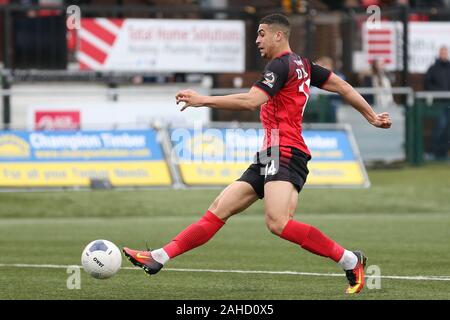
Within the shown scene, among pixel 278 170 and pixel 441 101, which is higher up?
pixel 278 170

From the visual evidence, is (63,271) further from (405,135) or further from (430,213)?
(405,135)

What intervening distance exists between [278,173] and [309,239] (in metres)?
0.63

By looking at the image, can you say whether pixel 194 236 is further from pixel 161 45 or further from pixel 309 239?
pixel 161 45

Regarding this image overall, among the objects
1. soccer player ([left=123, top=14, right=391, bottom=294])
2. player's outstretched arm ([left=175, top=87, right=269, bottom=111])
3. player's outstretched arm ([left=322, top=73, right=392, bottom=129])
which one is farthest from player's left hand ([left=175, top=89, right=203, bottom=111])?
player's outstretched arm ([left=322, top=73, right=392, bottom=129])

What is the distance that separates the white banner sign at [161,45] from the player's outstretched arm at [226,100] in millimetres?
15695

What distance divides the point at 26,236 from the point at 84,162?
5.25m

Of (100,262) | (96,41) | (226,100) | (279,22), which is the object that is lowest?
(100,262)

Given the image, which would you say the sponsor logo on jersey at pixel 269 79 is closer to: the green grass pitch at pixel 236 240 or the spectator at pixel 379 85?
the green grass pitch at pixel 236 240

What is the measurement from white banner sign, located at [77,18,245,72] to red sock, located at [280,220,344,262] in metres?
15.7

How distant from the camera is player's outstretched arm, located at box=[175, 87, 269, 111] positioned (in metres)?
10.9

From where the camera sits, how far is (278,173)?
11508 millimetres

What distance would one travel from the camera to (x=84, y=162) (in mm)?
22766

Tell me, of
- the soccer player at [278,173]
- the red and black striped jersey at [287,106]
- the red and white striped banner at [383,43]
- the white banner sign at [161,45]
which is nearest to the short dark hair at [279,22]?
the soccer player at [278,173]

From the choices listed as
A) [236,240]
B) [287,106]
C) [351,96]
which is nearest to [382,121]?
[351,96]
